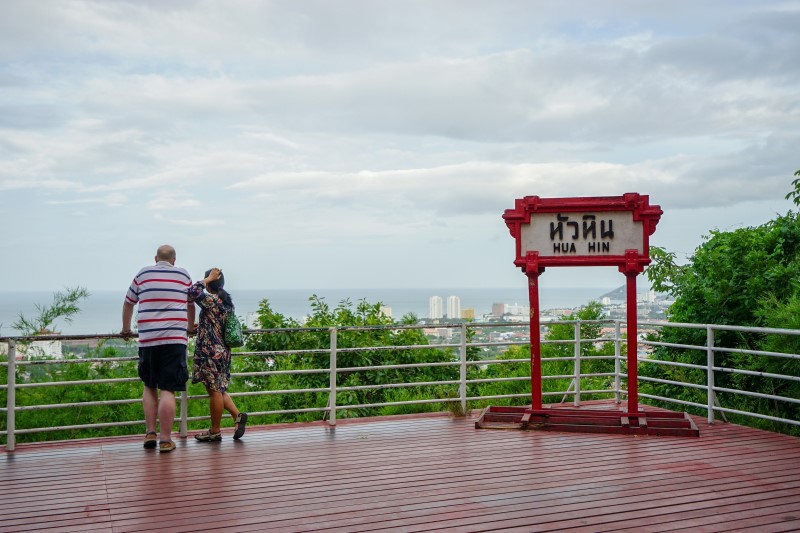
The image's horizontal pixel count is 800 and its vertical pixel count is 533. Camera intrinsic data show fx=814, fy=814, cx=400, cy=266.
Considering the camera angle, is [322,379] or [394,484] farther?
[322,379]

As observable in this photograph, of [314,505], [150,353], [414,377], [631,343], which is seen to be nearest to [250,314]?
[414,377]

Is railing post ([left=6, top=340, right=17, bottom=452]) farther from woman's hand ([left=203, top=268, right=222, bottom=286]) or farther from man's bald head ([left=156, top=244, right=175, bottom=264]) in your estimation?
woman's hand ([left=203, top=268, right=222, bottom=286])

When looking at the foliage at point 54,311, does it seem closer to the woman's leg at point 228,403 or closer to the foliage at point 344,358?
the foliage at point 344,358

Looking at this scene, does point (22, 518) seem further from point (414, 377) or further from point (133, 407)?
point (414, 377)

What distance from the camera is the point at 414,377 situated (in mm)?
11555

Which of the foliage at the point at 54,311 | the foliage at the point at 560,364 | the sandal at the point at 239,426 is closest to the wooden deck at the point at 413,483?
the sandal at the point at 239,426

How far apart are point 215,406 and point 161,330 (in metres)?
0.86

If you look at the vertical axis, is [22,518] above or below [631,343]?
below

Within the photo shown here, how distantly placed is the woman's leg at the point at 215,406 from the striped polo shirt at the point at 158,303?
599 mm

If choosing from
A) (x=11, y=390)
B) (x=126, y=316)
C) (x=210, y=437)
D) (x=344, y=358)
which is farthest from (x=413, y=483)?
(x=344, y=358)

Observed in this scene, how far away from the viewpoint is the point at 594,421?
743 centimetres

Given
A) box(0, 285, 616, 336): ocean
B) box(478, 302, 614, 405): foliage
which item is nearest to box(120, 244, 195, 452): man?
box(0, 285, 616, 336): ocean

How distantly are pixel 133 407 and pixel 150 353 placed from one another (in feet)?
13.8

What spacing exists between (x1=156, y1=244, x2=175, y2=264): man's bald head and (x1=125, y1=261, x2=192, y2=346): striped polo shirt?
3.9 inches
